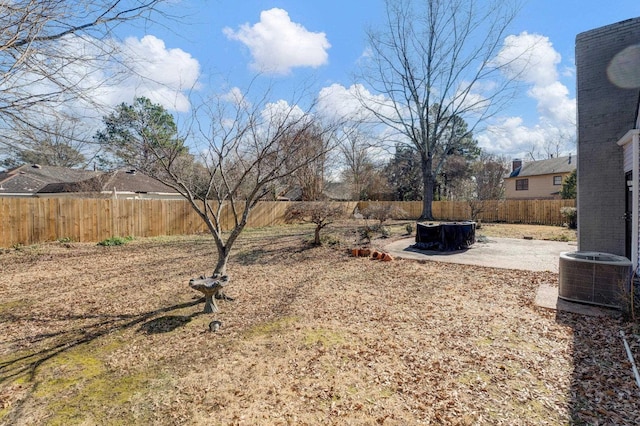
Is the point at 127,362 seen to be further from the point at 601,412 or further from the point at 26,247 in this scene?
the point at 26,247

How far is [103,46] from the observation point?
2904mm

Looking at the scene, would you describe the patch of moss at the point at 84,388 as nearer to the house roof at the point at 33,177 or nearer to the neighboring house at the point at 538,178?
the house roof at the point at 33,177

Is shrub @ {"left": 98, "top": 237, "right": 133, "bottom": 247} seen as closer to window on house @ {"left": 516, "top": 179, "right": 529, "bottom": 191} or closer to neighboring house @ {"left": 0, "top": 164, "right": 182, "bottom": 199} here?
neighboring house @ {"left": 0, "top": 164, "right": 182, "bottom": 199}

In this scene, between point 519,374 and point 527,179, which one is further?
point 527,179

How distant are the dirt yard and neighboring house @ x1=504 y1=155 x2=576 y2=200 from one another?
2543cm

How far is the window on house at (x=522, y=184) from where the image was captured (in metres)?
28.3

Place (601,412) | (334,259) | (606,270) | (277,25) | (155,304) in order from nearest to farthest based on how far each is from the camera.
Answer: (601,412) → (606,270) → (155,304) → (277,25) → (334,259)

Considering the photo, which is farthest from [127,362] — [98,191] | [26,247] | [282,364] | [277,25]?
[98,191]

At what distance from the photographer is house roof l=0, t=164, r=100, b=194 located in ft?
58.0

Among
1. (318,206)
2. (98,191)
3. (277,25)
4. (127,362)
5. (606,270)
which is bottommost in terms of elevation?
(127,362)

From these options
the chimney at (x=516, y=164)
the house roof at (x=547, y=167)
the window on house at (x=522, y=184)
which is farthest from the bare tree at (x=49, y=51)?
the chimney at (x=516, y=164)

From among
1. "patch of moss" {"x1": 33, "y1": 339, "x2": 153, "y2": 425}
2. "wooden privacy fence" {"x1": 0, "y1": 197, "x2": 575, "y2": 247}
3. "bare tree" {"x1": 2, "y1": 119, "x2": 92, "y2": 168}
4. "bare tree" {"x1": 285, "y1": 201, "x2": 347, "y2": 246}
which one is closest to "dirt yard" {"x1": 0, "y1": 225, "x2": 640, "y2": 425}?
"patch of moss" {"x1": 33, "y1": 339, "x2": 153, "y2": 425}

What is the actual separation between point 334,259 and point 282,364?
4972mm

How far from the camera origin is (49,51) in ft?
8.78
